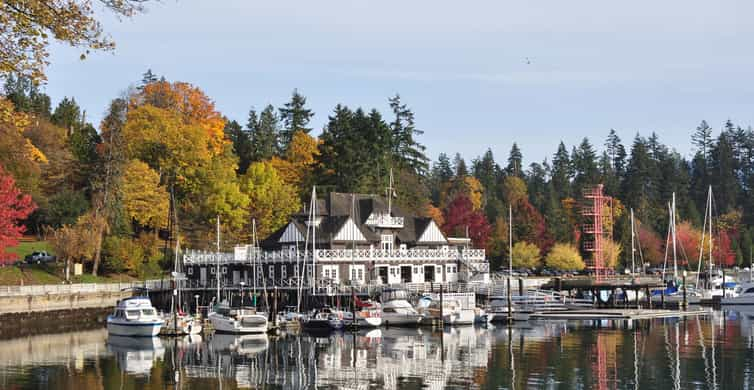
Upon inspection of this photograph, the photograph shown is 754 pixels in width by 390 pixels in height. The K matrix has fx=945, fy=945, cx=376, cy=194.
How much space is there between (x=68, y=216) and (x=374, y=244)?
26.9 m

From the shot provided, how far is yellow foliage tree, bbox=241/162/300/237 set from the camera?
303 ft

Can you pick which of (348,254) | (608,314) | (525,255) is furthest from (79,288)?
(525,255)

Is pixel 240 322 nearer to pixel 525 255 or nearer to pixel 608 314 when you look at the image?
pixel 608 314

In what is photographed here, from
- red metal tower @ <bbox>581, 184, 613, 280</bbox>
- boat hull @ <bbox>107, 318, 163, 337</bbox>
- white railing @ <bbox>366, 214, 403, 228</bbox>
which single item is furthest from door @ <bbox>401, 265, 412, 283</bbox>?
boat hull @ <bbox>107, 318, 163, 337</bbox>

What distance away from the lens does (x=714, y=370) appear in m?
41.0

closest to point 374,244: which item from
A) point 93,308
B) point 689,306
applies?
point 93,308

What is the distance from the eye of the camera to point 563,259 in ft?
362

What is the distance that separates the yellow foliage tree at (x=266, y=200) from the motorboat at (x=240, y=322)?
31.3 metres

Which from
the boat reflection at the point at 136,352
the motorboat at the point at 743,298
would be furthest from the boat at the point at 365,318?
the motorboat at the point at 743,298

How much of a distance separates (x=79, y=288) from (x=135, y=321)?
16.7 m

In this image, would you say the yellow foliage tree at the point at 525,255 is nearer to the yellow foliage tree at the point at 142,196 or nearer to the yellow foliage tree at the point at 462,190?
the yellow foliage tree at the point at 462,190

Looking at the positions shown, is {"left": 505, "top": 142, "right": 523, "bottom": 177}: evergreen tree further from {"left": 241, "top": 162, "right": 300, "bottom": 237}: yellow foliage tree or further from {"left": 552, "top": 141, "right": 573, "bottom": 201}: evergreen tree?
{"left": 241, "top": 162, "right": 300, "bottom": 237}: yellow foliage tree

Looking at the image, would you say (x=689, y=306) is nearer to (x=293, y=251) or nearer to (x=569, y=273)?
(x=569, y=273)

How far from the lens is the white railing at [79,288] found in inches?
2643
